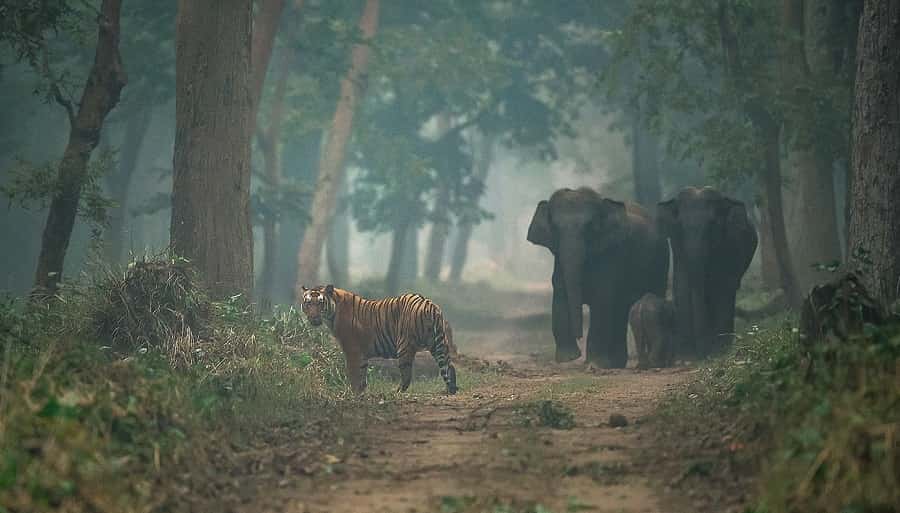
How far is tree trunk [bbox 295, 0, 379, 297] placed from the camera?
3144cm

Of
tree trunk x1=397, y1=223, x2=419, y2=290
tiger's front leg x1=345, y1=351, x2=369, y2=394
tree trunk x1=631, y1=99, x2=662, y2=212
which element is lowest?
tiger's front leg x1=345, y1=351, x2=369, y2=394

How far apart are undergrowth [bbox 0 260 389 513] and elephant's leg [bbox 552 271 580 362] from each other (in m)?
4.92

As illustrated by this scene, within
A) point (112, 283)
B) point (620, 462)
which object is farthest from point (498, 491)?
point (112, 283)

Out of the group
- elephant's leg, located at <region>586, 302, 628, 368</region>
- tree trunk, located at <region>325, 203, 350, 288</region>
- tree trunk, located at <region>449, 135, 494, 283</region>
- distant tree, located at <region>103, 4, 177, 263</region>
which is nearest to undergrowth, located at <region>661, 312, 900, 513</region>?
elephant's leg, located at <region>586, 302, 628, 368</region>

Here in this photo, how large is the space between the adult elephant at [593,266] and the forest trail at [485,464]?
5.73m

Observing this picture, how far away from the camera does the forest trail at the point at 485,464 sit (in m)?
7.84

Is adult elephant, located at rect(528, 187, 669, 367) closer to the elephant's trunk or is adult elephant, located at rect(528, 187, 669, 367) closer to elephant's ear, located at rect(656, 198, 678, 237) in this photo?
the elephant's trunk

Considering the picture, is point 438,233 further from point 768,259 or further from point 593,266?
point 593,266

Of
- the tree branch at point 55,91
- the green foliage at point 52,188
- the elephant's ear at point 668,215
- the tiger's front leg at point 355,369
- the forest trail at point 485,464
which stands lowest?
the forest trail at point 485,464

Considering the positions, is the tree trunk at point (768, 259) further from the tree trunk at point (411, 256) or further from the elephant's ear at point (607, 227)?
the tree trunk at point (411, 256)

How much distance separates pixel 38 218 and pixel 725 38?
20.9 meters

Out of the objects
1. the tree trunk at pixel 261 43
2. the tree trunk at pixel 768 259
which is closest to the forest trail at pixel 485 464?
the tree trunk at pixel 261 43

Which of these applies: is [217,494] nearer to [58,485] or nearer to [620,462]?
[58,485]

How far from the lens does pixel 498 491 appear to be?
8008 mm
